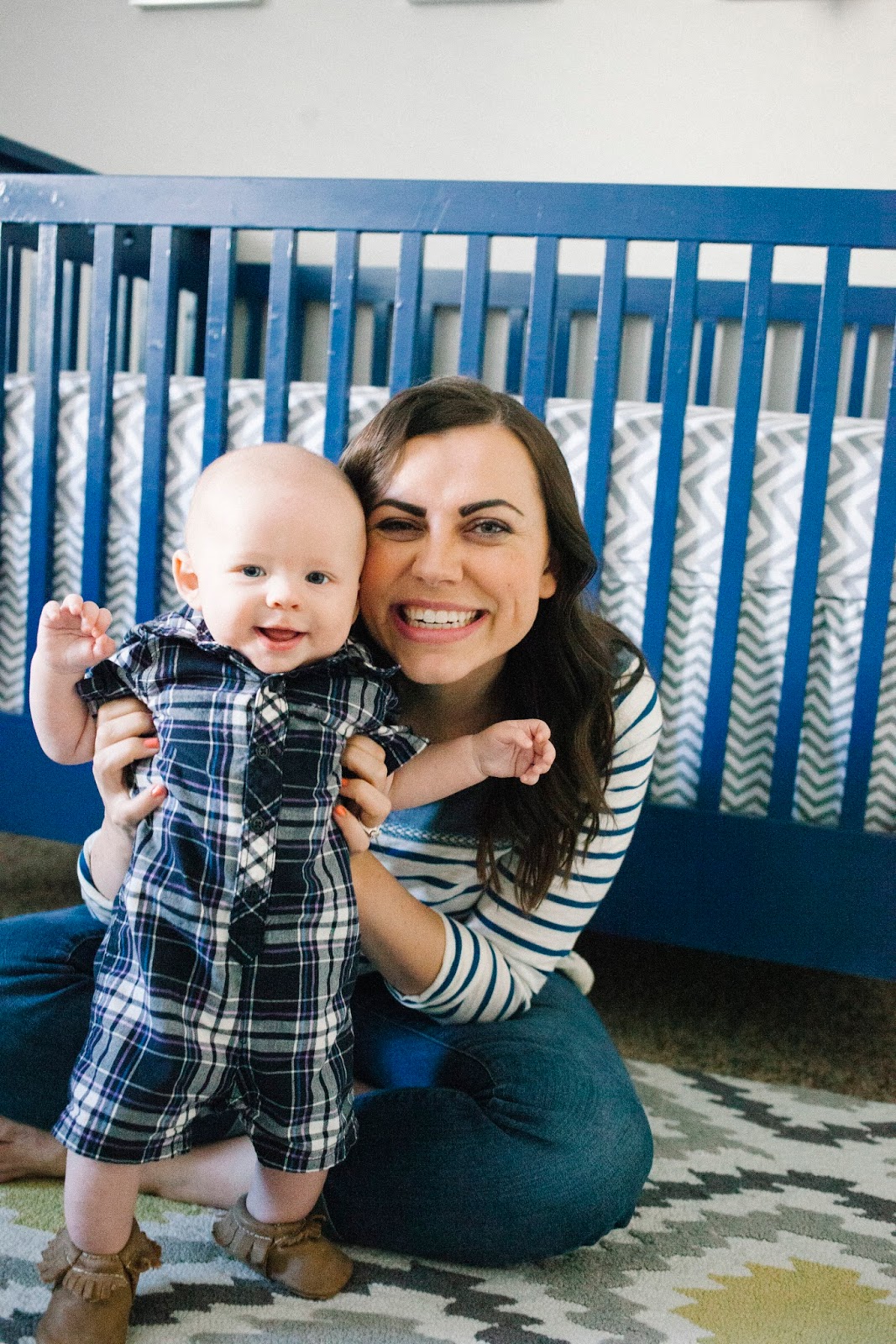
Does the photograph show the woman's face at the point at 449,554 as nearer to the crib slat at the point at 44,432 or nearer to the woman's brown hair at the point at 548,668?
the woman's brown hair at the point at 548,668

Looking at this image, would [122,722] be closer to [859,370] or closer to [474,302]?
[474,302]

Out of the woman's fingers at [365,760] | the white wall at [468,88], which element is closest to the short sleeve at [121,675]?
the woman's fingers at [365,760]

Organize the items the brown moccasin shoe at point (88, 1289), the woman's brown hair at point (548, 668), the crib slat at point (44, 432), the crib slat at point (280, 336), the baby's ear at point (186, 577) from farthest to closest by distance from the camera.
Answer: the crib slat at point (44, 432)
the crib slat at point (280, 336)
the woman's brown hair at point (548, 668)
the baby's ear at point (186, 577)
the brown moccasin shoe at point (88, 1289)

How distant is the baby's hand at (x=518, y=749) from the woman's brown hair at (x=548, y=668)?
0.13 m

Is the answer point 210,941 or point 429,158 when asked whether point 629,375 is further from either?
point 210,941

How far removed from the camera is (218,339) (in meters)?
1.25

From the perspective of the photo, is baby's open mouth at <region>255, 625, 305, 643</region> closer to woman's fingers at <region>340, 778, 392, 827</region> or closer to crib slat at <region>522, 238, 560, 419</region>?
woman's fingers at <region>340, 778, 392, 827</region>

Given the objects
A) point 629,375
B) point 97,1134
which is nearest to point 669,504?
point 97,1134

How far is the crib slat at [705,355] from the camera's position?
2.21 metres

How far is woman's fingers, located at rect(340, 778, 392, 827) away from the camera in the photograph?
769 mm

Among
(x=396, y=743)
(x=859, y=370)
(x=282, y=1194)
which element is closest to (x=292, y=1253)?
(x=282, y=1194)

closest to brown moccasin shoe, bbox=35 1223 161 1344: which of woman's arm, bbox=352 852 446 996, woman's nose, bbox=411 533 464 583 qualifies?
woman's arm, bbox=352 852 446 996

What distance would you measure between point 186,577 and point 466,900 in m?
0.39

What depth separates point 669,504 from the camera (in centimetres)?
116
